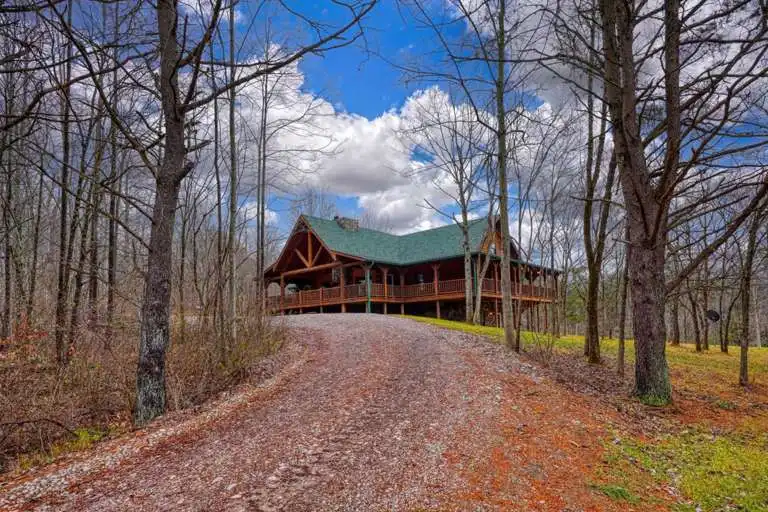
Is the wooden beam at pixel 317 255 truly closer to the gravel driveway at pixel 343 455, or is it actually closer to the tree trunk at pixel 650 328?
the gravel driveway at pixel 343 455

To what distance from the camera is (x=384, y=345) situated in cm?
1105

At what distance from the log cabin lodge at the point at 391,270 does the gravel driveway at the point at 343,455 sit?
52.4 feet

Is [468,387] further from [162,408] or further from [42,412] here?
[42,412]

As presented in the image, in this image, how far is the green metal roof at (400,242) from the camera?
24391mm

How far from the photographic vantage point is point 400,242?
2866 centimetres

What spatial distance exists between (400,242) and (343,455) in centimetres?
2431

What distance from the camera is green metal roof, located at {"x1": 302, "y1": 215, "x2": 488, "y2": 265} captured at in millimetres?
24391

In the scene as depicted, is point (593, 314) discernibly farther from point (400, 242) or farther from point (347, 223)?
point (347, 223)

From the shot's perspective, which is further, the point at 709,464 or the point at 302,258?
the point at 302,258

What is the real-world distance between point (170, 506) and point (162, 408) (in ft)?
9.12

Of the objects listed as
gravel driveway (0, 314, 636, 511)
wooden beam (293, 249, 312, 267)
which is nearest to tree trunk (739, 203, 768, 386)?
gravel driveway (0, 314, 636, 511)

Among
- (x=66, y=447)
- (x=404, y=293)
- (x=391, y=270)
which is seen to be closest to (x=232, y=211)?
(x=66, y=447)

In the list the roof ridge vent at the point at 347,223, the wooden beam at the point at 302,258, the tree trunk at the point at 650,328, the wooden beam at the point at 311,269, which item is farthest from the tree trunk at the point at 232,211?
the roof ridge vent at the point at 347,223

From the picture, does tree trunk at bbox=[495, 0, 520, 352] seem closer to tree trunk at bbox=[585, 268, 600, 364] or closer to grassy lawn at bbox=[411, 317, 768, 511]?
tree trunk at bbox=[585, 268, 600, 364]
